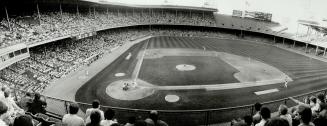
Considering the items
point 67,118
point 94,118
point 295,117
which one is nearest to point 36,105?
point 67,118

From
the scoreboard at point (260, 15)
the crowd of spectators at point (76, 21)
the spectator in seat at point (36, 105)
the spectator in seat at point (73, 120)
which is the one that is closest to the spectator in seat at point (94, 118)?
the spectator in seat at point (73, 120)

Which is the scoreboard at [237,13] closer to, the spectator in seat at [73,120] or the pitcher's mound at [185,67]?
the pitcher's mound at [185,67]

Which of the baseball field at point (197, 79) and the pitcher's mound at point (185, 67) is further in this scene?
the pitcher's mound at point (185, 67)

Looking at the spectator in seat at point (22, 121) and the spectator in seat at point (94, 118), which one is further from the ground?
the spectator in seat at point (22, 121)

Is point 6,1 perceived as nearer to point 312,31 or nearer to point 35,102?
point 35,102

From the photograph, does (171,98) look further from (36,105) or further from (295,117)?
(295,117)

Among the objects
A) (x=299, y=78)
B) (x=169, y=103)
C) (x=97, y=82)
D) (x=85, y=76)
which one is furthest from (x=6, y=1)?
(x=299, y=78)

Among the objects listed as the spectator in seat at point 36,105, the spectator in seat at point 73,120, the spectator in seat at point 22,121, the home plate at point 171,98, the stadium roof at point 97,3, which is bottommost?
the home plate at point 171,98
